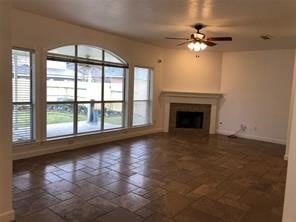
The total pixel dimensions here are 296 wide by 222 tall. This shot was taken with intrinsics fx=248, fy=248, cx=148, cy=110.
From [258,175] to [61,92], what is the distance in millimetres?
4058

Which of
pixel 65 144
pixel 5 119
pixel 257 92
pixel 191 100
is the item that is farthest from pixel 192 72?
pixel 5 119

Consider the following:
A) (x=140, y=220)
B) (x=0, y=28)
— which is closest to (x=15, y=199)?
(x=140, y=220)

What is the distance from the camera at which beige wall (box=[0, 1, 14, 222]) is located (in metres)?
2.27

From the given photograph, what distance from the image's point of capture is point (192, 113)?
799cm

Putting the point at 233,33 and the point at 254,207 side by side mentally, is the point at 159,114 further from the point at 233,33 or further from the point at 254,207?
the point at 254,207

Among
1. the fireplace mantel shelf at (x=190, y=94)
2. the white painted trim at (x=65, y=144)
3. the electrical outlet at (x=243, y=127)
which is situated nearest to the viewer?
the white painted trim at (x=65, y=144)

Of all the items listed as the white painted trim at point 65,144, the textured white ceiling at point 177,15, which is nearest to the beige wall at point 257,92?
the textured white ceiling at point 177,15

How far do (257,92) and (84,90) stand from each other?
4.85m

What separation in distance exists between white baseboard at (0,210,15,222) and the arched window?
259 cm

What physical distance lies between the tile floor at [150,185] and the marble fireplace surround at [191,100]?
2.17m

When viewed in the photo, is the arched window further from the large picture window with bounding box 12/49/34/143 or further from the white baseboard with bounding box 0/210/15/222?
the white baseboard with bounding box 0/210/15/222

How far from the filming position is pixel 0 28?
2.22 meters

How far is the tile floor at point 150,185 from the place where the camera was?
2.79m

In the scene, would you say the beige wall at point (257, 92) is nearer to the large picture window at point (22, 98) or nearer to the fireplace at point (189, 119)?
the fireplace at point (189, 119)
